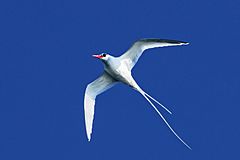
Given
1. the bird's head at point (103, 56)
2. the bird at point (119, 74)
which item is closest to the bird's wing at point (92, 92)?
the bird at point (119, 74)

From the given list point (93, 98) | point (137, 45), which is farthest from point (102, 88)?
point (137, 45)

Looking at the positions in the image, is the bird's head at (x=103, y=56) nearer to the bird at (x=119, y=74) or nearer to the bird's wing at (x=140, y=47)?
the bird at (x=119, y=74)

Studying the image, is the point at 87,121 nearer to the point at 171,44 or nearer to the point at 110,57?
the point at 110,57

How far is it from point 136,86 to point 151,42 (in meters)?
0.69

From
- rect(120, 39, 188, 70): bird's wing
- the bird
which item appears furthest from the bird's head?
rect(120, 39, 188, 70): bird's wing

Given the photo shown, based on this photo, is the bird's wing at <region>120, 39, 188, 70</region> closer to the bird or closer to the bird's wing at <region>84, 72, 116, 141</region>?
the bird

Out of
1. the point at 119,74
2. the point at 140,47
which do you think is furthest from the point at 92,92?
the point at 140,47

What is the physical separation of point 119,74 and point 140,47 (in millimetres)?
511

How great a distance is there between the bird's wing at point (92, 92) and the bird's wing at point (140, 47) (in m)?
0.38

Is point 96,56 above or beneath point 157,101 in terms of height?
above

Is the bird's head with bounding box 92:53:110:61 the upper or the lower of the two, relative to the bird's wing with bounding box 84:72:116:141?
upper

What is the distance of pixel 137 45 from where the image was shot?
9891 millimetres

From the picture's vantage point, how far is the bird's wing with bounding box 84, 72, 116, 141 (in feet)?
33.0

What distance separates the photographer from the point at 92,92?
33.3 feet
